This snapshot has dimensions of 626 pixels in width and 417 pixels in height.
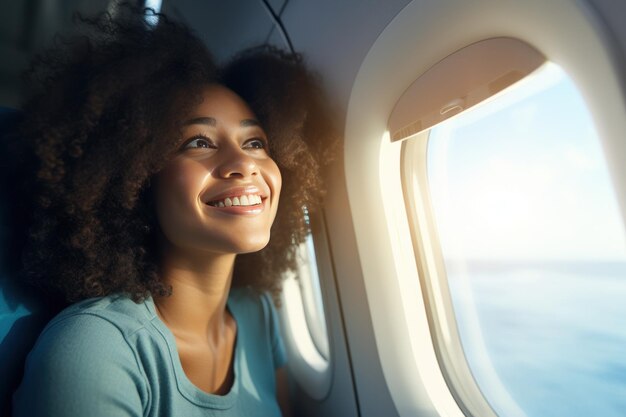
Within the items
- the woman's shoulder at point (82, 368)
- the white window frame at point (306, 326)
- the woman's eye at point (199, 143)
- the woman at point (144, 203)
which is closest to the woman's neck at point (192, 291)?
the woman at point (144, 203)

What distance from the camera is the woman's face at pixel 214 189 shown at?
0.99 m

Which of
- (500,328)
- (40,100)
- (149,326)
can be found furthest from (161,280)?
(500,328)

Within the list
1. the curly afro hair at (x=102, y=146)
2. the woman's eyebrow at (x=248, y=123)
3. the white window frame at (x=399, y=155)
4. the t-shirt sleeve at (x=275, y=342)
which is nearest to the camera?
the white window frame at (x=399, y=155)

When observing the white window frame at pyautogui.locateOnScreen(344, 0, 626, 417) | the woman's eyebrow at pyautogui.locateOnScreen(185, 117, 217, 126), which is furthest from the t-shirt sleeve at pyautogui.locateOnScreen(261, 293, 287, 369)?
the woman's eyebrow at pyautogui.locateOnScreen(185, 117, 217, 126)

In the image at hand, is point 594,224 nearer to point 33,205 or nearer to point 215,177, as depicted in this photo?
point 215,177

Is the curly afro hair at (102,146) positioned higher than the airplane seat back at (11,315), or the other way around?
the curly afro hair at (102,146)

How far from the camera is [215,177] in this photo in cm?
102

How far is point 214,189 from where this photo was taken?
39.4 inches

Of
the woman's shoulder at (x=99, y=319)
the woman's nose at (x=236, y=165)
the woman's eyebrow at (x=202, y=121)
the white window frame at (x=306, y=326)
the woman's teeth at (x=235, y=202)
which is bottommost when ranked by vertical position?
the white window frame at (x=306, y=326)

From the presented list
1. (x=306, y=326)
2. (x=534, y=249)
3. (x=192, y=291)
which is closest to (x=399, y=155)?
(x=534, y=249)

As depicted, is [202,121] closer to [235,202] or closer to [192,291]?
[235,202]

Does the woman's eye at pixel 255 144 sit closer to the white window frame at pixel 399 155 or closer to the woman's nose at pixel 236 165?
the woman's nose at pixel 236 165

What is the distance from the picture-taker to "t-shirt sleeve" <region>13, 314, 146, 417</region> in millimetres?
750

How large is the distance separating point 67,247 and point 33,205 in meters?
0.14
